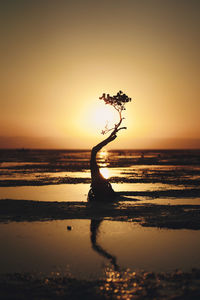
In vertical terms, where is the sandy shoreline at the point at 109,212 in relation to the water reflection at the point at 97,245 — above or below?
above

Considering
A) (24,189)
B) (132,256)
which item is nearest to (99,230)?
(132,256)

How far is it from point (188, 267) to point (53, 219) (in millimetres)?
10166

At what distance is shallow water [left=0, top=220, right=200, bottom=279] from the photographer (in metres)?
11.3

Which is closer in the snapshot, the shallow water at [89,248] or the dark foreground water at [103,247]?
the dark foreground water at [103,247]

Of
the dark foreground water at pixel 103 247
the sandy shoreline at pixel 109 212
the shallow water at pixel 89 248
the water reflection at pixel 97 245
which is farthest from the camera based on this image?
the sandy shoreline at pixel 109 212

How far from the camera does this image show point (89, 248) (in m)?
13.6

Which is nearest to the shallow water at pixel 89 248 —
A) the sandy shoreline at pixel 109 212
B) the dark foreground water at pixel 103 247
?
the dark foreground water at pixel 103 247

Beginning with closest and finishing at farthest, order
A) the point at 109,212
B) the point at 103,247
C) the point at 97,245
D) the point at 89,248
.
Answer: the point at 89,248 → the point at 103,247 → the point at 97,245 → the point at 109,212

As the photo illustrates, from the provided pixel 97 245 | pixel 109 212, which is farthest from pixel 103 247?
pixel 109 212

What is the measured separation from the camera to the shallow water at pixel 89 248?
11312 millimetres

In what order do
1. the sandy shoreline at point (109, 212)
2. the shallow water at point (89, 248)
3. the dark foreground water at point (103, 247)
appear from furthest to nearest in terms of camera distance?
1. the sandy shoreline at point (109, 212)
2. the shallow water at point (89, 248)
3. the dark foreground water at point (103, 247)

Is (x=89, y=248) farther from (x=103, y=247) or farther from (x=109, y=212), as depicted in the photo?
(x=109, y=212)

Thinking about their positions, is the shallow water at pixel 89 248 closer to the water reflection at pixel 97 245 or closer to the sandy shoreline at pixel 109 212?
the water reflection at pixel 97 245

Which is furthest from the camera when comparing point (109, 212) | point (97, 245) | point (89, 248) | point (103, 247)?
point (109, 212)
